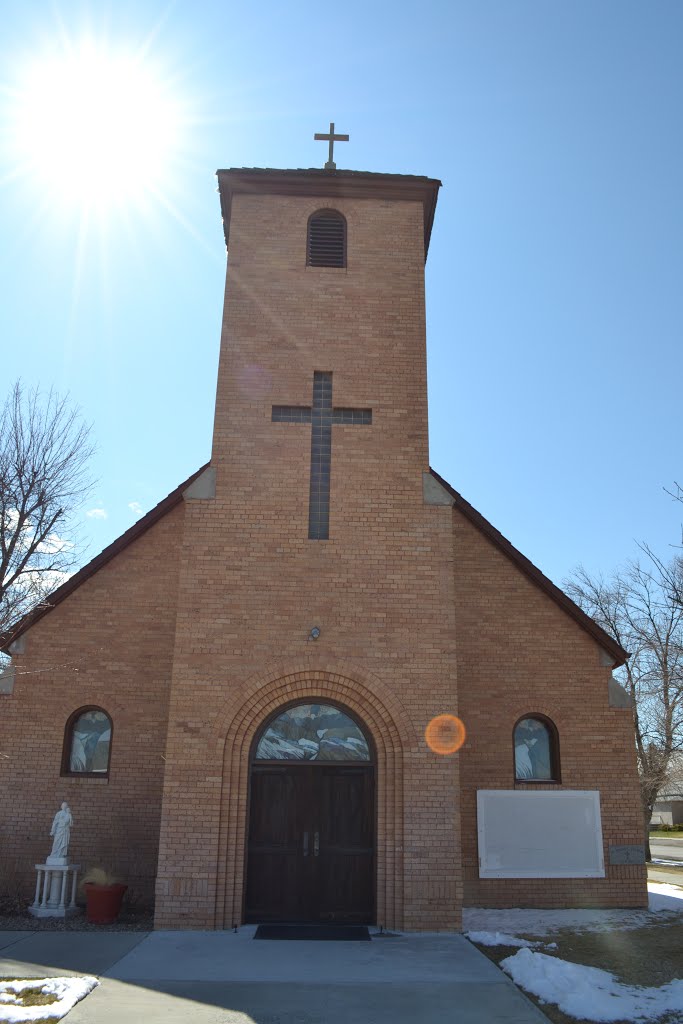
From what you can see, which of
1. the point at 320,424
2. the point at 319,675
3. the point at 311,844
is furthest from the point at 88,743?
the point at 320,424

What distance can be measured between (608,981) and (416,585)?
18.2 feet

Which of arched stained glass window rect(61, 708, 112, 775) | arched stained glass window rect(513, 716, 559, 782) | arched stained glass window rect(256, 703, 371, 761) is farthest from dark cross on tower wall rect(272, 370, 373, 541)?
arched stained glass window rect(513, 716, 559, 782)

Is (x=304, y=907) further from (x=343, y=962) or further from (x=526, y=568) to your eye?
(x=526, y=568)

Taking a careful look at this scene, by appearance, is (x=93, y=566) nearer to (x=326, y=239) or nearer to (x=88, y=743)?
(x=88, y=743)

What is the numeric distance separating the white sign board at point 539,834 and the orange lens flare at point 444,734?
2.78 meters

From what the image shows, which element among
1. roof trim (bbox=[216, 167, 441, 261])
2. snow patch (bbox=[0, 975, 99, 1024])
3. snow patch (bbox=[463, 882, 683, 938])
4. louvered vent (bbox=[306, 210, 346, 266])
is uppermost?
roof trim (bbox=[216, 167, 441, 261])

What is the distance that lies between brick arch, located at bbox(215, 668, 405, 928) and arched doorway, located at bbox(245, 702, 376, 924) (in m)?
0.21

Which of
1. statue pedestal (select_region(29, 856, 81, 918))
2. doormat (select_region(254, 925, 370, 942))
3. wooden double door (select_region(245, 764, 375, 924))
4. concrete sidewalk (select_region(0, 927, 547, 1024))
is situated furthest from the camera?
statue pedestal (select_region(29, 856, 81, 918))

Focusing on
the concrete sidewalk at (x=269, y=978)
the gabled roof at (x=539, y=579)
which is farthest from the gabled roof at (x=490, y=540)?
the concrete sidewalk at (x=269, y=978)

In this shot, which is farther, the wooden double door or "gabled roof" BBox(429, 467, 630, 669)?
"gabled roof" BBox(429, 467, 630, 669)

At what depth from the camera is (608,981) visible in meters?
8.39


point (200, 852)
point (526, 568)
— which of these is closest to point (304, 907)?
point (200, 852)

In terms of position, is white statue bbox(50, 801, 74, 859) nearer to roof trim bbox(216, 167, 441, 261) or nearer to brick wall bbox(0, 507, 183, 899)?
brick wall bbox(0, 507, 183, 899)

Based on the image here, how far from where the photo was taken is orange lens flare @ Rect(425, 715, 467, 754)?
11.4m
